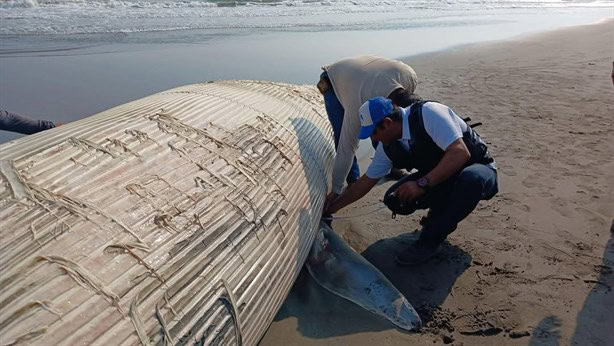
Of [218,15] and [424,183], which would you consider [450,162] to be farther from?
[218,15]

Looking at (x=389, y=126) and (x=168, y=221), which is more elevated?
(x=389, y=126)

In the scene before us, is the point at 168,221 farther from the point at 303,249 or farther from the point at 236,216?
the point at 303,249

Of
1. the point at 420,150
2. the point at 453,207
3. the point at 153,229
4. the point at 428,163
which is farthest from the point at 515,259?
the point at 153,229

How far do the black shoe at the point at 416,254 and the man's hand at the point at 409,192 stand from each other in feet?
1.71

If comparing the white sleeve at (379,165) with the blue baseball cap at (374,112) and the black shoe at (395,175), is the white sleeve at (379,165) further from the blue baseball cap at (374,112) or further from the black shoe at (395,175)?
the black shoe at (395,175)

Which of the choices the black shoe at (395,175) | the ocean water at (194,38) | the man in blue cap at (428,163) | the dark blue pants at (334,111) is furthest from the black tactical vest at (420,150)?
the ocean water at (194,38)

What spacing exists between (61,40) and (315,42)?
603 centimetres

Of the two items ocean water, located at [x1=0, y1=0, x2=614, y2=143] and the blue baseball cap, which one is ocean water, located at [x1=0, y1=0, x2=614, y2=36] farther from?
the blue baseball cap

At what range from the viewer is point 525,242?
4.12 meters

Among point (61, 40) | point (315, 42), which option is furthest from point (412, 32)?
point (61, 40)

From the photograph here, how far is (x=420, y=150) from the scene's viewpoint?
12.0 feet

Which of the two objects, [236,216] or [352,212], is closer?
[236,216]

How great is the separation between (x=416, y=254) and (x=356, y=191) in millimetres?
712

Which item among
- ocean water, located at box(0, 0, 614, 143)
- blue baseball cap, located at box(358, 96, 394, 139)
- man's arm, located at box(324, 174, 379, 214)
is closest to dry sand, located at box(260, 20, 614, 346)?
man's arm, located at box(324, 174, 379, 214)
